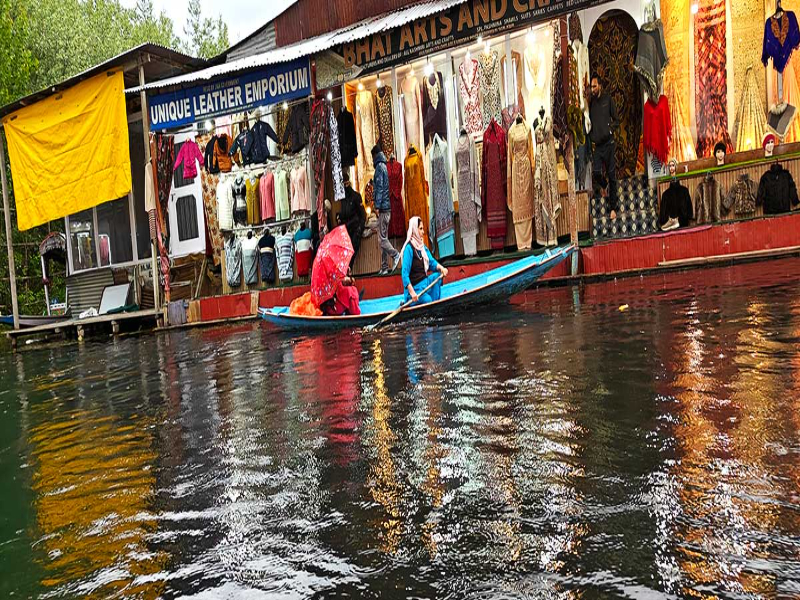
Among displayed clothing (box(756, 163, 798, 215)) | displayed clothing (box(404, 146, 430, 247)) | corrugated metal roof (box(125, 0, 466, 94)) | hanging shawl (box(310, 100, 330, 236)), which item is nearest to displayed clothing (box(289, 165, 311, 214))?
hanging shawl (box(310, 100, 330, 236))

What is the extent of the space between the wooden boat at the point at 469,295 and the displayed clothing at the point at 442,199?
99.5 inches

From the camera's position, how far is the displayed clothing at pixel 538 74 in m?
12.3

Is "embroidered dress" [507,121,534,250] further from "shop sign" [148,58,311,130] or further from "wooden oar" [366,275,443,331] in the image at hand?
"shop sign" [148,58,311,130]

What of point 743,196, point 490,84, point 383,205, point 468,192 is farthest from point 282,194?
point 743,196

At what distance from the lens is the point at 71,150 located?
16.0m

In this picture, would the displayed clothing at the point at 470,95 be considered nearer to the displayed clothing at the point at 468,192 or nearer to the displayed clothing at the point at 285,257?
the displayed clothing at the point at 468,192

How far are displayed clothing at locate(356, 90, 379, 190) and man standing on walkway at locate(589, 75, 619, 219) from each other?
4161 mm

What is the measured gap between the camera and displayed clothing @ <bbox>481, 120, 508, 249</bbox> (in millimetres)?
12781

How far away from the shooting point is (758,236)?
36.4 ft

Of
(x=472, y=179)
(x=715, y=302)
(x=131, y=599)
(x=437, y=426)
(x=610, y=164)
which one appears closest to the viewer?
(x=131, y=599)

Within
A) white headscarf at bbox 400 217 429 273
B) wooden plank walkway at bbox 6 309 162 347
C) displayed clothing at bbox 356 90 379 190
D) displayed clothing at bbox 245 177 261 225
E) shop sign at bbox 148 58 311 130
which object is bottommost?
wooden plank walkway at bbox 6 309 162 347

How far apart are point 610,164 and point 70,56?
23.4m

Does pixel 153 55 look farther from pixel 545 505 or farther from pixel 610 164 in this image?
pixel 545 505

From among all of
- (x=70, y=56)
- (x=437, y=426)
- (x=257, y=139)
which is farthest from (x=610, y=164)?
(x=70, y=56)
